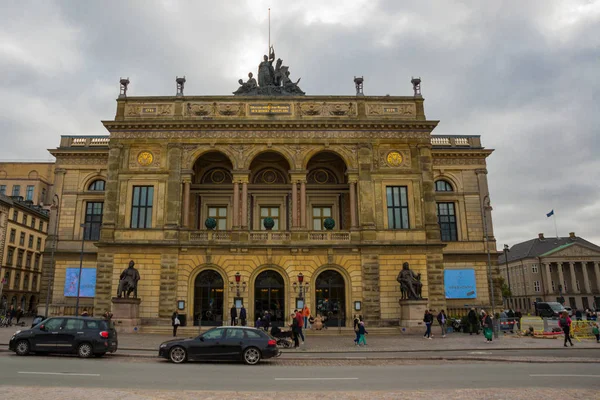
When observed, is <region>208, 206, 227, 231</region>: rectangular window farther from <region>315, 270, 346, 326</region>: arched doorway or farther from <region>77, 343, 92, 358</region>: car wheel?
<region>77, 343, 92, 358</region>: car wheel

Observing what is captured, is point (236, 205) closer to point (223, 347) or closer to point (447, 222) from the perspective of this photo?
point (223, 347)

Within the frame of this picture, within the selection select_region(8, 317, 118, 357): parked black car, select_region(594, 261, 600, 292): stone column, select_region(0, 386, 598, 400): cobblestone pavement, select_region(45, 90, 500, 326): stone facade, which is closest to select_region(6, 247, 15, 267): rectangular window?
select_region(45, 90, 500, 326): stone facade

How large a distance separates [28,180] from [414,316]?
72.2m

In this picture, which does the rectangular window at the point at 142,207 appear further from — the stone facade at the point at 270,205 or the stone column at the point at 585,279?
the stone column at the point at 585,279

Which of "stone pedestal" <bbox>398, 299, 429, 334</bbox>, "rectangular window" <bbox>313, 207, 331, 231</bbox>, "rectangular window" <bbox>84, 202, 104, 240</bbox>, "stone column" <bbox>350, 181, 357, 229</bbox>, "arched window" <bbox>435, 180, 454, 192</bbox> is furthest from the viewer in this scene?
"arched window" <bbox>435, 180, 454, 192</bbox>

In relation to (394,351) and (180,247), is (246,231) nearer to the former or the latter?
(180,247)

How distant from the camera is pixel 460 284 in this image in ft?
140

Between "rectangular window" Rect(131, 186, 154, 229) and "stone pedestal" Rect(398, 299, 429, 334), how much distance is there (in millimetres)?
19757

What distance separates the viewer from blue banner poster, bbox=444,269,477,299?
42.6 metres

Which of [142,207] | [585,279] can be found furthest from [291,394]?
[585,279]

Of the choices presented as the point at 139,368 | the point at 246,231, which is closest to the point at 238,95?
the point at 246,231

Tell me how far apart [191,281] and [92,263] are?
44.4 feet

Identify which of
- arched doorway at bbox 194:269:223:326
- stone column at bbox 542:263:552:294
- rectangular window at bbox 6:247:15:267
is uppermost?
rectangular window at bbox 6:247:15:267

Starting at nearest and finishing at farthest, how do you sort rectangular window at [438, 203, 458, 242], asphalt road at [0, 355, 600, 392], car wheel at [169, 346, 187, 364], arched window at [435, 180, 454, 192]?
asphalt road at [0, 355, 600, 392]
car wheel at [169, 346, 187, 364]
rectangular window at [438, 203, 458, 242]
arched window at [435, 180, 454, 192]
